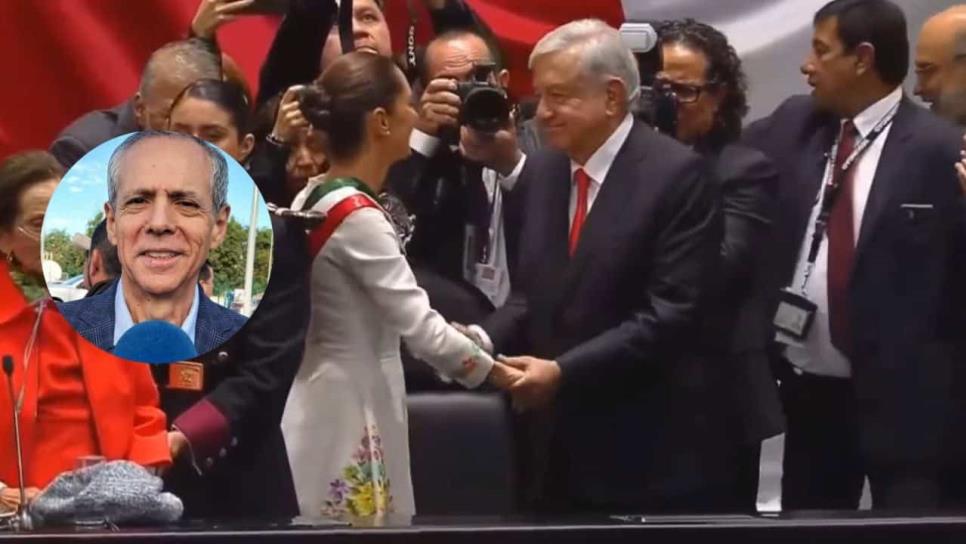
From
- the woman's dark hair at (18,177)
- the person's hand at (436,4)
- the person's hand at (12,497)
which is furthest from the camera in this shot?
the person's hand at (436,4)

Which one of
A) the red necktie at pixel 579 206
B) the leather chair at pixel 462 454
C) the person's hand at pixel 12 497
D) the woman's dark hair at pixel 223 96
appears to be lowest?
the leather chair at pixel 462 454

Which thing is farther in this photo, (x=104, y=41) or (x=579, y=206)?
(x=104, y=41)

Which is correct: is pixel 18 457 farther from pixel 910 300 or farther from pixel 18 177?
pixel 910 300

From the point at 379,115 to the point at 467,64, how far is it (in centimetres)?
31

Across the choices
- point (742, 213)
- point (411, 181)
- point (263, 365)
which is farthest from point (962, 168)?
point (263, 365)

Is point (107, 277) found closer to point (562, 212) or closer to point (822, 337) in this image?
point (562, 212)

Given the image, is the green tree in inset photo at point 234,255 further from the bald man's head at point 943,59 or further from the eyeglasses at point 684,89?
the bald man's head at point 943,59

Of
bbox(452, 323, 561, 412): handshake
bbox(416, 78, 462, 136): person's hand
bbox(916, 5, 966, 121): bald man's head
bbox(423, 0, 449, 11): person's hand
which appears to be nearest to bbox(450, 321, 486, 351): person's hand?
bbox(452, 323, 561, 412): handshake

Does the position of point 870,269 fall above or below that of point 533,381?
above

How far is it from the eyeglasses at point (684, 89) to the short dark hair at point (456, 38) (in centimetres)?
27

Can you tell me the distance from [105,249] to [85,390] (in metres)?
0.20

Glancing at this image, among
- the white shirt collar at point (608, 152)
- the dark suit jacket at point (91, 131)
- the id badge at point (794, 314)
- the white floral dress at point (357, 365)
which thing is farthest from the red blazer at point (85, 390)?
the id badge at point (794, 314)

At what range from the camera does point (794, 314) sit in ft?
10.6

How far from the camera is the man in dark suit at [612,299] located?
121 inches
